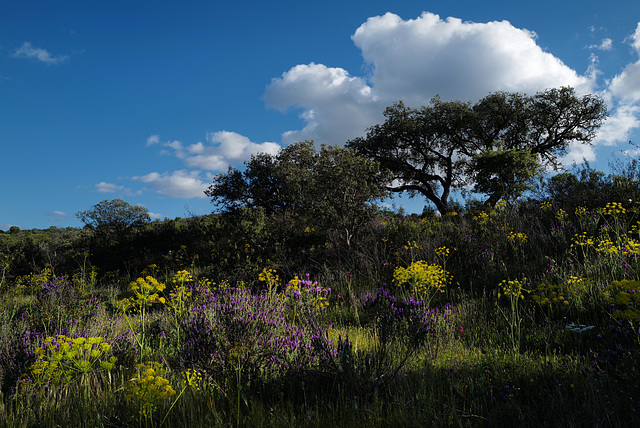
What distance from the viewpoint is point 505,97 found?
2420cm

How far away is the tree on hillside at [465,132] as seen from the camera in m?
23.4

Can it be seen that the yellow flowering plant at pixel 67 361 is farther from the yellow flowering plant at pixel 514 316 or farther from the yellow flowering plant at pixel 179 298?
the yellow flowering plant at pixel 514 316

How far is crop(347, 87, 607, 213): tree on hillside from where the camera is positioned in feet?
76.9

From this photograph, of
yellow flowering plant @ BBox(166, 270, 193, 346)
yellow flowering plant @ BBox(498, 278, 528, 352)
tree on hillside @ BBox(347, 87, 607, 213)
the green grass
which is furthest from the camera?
tree on hillside @ BBox(347, 87, 607, 213)

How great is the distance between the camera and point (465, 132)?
25.4 m

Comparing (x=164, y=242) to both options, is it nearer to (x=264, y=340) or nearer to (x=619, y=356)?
(x=264, y=340)

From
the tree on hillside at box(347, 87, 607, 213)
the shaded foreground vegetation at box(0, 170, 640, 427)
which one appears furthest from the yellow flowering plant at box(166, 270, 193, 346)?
the tree on hillside at box(347, 87, 607, 213)

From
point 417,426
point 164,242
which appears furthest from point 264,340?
point 164,242

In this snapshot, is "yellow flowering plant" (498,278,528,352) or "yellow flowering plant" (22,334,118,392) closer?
"yellow flowering plant" (22,334,118,392)

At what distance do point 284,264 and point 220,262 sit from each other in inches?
68.9

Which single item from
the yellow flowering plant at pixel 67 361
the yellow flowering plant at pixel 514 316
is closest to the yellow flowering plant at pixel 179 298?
the yellow flowering plant at pixel 67 361

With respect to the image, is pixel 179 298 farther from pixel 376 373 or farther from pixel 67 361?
pixel 376 373

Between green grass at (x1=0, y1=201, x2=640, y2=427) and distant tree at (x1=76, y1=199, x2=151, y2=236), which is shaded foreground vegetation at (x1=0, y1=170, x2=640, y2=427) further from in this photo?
distant tree at (x1=76, y1=199, x2=151, y2=236)

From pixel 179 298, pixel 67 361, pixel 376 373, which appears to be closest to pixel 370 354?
pixel 376 373
